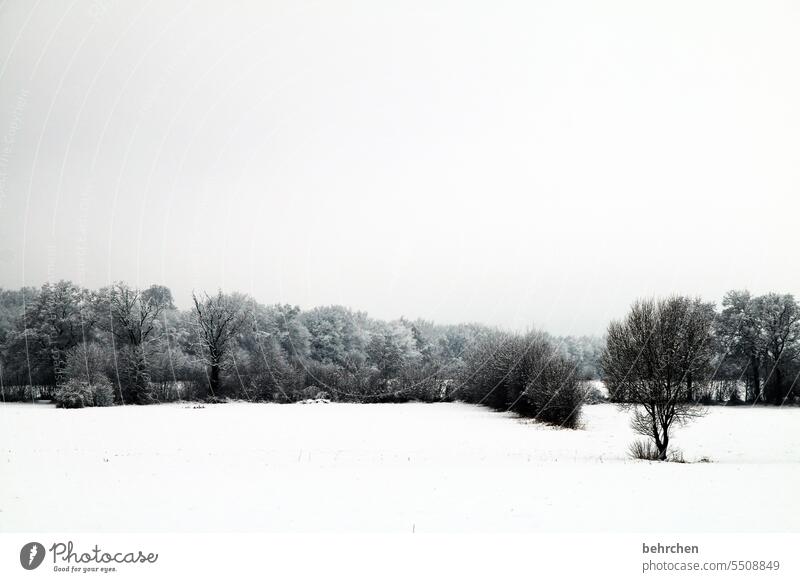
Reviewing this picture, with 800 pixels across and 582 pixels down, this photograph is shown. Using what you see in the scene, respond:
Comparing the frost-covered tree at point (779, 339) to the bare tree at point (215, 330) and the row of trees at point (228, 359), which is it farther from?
the bare tree at point (215, 330)

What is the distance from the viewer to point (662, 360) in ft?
57.9

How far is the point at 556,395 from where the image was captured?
34.5 m

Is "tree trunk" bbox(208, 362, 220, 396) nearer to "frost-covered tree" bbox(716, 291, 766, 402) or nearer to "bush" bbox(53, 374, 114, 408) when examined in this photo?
"bush" bbox(53, 374, 114, 408)

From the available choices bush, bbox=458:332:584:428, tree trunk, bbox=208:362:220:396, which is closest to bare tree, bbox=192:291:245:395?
tree trunk, bbox=208:362:220:396

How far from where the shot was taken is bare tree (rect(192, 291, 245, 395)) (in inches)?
1996

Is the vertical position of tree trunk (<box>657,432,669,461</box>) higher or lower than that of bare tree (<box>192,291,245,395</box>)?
→ lower

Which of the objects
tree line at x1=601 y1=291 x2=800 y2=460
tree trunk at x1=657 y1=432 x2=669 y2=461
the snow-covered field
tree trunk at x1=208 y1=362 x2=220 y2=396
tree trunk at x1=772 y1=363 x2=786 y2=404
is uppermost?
tree line at x1=601 y1=291 x2=800 y2=460

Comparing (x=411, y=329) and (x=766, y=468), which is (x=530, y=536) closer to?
(x=766, y=468)

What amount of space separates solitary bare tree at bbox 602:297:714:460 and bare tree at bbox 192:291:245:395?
136 ft

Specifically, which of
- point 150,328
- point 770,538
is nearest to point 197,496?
point 770,538

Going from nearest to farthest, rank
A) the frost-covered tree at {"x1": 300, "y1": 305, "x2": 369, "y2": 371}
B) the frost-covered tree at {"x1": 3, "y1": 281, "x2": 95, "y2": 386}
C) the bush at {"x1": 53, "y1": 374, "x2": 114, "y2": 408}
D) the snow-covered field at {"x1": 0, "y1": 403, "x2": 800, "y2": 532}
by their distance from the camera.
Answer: the snow-covered field at {"x1": 0, "y1": 403, "x2": 800, "y2": 532} → the bush at {"x1": 53, "y1": 374, "x2": 114, "y2": 408} → the frost-covered tree at {"x1": 3, "y1": 281, "x2": 95, "y2": 386} → the frost-covered tree at {"x1": 300, "y1": 305, "x2": 369, "y2": 371}

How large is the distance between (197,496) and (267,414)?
99.4 feet

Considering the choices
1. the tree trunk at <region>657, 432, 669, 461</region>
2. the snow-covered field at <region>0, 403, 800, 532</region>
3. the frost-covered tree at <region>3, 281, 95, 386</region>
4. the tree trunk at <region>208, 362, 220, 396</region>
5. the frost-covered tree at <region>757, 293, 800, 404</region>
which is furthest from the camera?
the tree trunk at <region>208, 362, 220, 396</region>

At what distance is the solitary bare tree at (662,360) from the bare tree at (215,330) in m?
41.5
